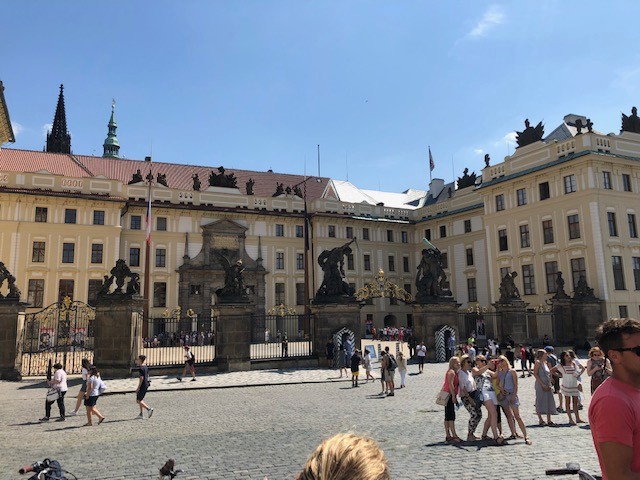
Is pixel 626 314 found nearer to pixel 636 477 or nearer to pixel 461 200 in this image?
pixel 461 200

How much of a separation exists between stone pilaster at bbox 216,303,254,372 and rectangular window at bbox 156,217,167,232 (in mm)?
25033

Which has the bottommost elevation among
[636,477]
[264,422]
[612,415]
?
[264,422]

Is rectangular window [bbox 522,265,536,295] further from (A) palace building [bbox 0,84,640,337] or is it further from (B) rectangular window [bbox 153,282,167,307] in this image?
(B) rectangular window [bbox 153,282,167,307]

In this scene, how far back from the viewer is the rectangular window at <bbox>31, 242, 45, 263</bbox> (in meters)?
40.6

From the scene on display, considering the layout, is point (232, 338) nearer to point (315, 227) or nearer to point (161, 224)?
point (161, 224)

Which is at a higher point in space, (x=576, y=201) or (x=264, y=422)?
(x=576, y=201)

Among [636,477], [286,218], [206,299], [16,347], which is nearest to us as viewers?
[636,477]

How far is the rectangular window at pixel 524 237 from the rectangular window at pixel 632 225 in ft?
22.1

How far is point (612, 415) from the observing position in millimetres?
2736

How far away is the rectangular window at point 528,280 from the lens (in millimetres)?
38469

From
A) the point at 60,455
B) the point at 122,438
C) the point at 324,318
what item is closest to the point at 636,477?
the point at 60,455

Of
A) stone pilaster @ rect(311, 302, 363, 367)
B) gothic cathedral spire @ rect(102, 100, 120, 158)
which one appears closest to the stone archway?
stone pilaster @ rect(311, 302, 363, 367)

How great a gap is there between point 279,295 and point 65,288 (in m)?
18.5

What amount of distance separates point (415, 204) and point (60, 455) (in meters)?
56.0
